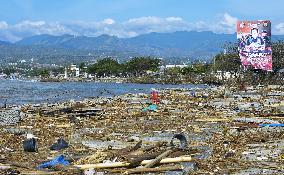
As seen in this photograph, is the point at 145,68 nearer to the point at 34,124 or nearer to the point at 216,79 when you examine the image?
the point at 216,79

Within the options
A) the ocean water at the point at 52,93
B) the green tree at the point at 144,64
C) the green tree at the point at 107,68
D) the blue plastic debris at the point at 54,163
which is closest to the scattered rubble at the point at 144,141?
the blue plastic debris at the point at 54,163

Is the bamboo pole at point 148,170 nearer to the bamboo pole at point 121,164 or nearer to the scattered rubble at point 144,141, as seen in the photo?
the scattered rubble at point 144,141

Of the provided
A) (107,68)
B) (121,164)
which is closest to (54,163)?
(121,164)

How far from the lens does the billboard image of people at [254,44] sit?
114ft

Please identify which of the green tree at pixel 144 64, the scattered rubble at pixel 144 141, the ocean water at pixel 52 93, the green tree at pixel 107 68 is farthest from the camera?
the green tree at pixel 107 68

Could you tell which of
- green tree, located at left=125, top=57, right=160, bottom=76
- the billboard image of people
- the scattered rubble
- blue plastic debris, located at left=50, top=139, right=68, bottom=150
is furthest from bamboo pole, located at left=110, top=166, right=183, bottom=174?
green tree, located at left=125, top=57, right=160, bottom=76

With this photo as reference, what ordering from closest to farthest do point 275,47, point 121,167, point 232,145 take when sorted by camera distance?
point 121,167
point 232,145
point 275,47

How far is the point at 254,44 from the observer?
3494 centimetres

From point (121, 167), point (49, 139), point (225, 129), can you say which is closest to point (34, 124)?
point (49, 139)

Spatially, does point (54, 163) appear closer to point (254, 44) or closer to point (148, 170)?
point (148, 170)

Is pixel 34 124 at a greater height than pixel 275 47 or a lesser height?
lesser

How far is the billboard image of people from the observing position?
114 feet

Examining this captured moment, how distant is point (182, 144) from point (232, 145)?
6.60ft

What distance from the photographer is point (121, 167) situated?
1032 centimetres
